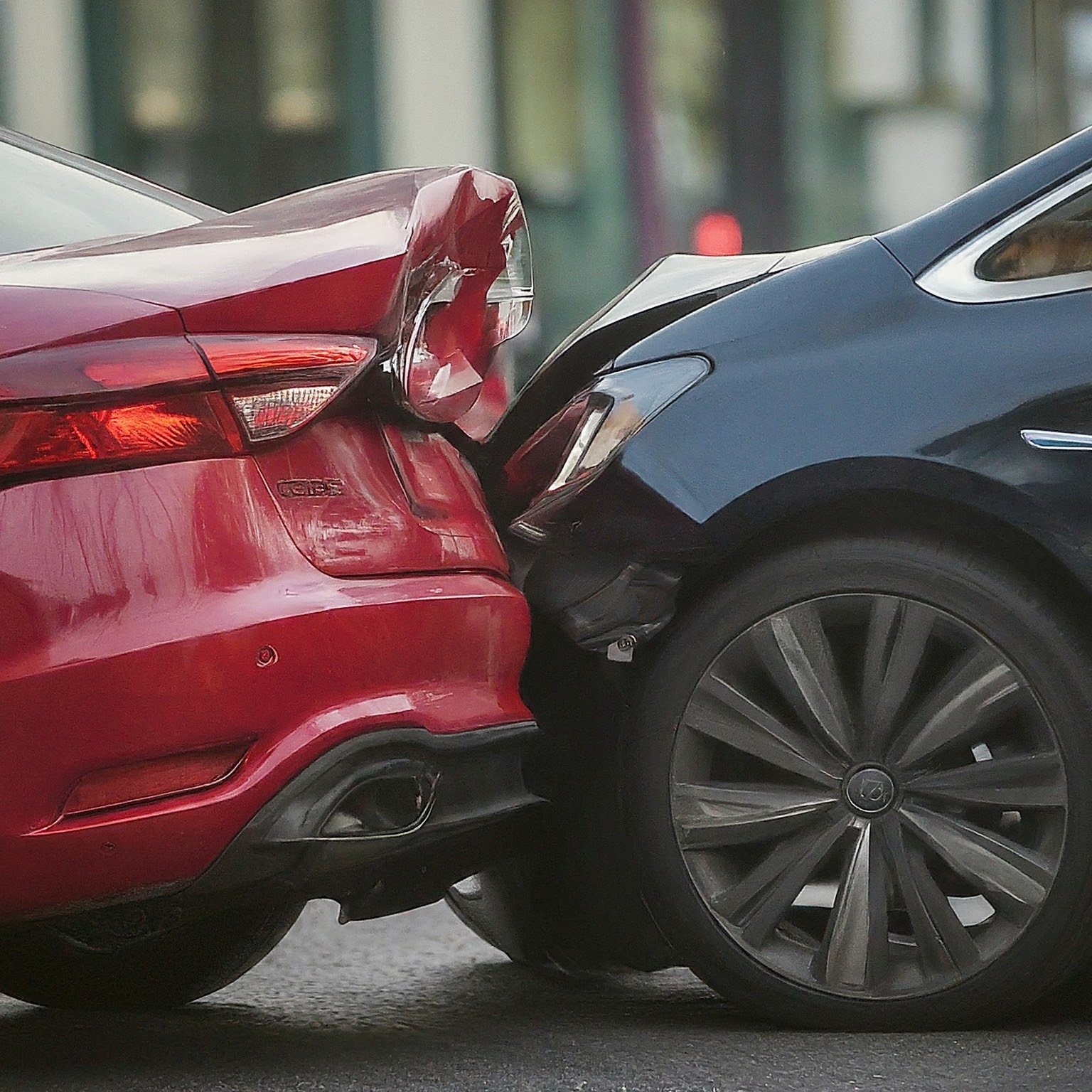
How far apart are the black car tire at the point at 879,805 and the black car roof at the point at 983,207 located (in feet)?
1.57

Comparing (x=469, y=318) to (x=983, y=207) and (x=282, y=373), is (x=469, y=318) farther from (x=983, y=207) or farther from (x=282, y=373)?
(x=983, y=207)

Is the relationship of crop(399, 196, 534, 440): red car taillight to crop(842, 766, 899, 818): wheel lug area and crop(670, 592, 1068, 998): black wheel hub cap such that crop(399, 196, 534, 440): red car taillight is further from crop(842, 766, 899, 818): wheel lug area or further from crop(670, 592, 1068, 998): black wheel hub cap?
crop(842, 766, 899, 818): wheel lug area

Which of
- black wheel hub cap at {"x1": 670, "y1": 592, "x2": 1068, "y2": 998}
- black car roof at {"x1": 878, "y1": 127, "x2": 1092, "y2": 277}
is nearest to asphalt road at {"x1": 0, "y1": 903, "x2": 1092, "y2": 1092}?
black wheel hub cap at {"x1": 670, "y1": 592, "x2": 1068, "y2": 998}

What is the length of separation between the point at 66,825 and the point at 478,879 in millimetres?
1116

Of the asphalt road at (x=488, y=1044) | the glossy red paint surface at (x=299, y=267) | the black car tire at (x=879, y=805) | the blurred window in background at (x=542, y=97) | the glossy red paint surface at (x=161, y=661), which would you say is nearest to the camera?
the glossy red paint surface at (x=161, y=661)

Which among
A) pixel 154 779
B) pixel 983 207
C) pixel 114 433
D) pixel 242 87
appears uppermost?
pixel 242 87

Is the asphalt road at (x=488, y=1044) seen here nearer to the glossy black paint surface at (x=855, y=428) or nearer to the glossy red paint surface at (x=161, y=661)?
the glossy red paint surface at (x=161, y=661)

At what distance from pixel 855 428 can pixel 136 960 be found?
5.11 feet

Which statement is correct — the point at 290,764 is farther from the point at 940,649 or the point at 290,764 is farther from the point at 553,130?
the point at 553,130

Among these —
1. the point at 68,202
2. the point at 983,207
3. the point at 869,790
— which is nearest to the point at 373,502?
the point at 869,790

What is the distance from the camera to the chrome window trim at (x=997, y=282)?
3.19 m

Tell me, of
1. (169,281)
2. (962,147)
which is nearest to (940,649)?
(169,281)

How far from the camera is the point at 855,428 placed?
310cm

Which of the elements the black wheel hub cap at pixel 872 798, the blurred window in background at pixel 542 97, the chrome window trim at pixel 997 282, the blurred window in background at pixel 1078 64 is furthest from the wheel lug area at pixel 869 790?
the blurred window in background at pixel 1078 64
